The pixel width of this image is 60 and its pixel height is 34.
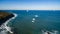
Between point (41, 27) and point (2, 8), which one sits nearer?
point (41, 27)

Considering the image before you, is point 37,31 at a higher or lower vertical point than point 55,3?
lower

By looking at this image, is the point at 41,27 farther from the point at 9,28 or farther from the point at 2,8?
the point at 2,8

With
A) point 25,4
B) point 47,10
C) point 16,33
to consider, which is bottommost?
point 16,33

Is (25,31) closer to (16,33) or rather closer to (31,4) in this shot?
(16,33)

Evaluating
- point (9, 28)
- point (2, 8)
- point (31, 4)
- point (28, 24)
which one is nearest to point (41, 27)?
point (28, 24)

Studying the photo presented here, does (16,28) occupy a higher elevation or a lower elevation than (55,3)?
lower

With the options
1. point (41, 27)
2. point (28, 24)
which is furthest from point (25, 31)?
point (41, 27)
